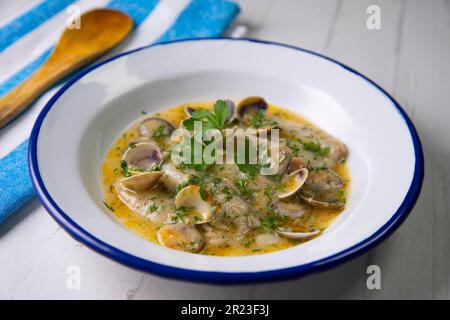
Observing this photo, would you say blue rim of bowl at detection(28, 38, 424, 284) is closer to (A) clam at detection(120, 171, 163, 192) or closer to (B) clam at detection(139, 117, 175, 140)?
(A) clam at detection(120, 171, 163, 192)

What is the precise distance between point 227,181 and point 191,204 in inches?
12.6

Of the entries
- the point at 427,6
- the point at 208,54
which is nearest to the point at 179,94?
the point at 208,54

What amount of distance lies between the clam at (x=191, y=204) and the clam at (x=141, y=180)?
8.9 inches

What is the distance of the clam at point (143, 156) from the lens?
3.62m

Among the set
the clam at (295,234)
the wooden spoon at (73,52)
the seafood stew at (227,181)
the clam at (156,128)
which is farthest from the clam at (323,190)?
the wooden spoon at (73,52)

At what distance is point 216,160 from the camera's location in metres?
3.63

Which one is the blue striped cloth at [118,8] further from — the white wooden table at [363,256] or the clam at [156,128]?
the clam at [156,128]

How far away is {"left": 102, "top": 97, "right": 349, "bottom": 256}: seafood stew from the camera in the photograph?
316 cm

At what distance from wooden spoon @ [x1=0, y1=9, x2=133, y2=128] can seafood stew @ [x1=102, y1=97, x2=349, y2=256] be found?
890mm

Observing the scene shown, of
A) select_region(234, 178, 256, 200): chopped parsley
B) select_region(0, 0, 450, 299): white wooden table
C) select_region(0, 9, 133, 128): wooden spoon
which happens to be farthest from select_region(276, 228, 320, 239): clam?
select_region(0, 9, 133, 128): wooden spoon

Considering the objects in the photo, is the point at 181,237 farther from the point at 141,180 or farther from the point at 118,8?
the point at 118,8

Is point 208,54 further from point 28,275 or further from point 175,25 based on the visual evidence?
point 28,275
